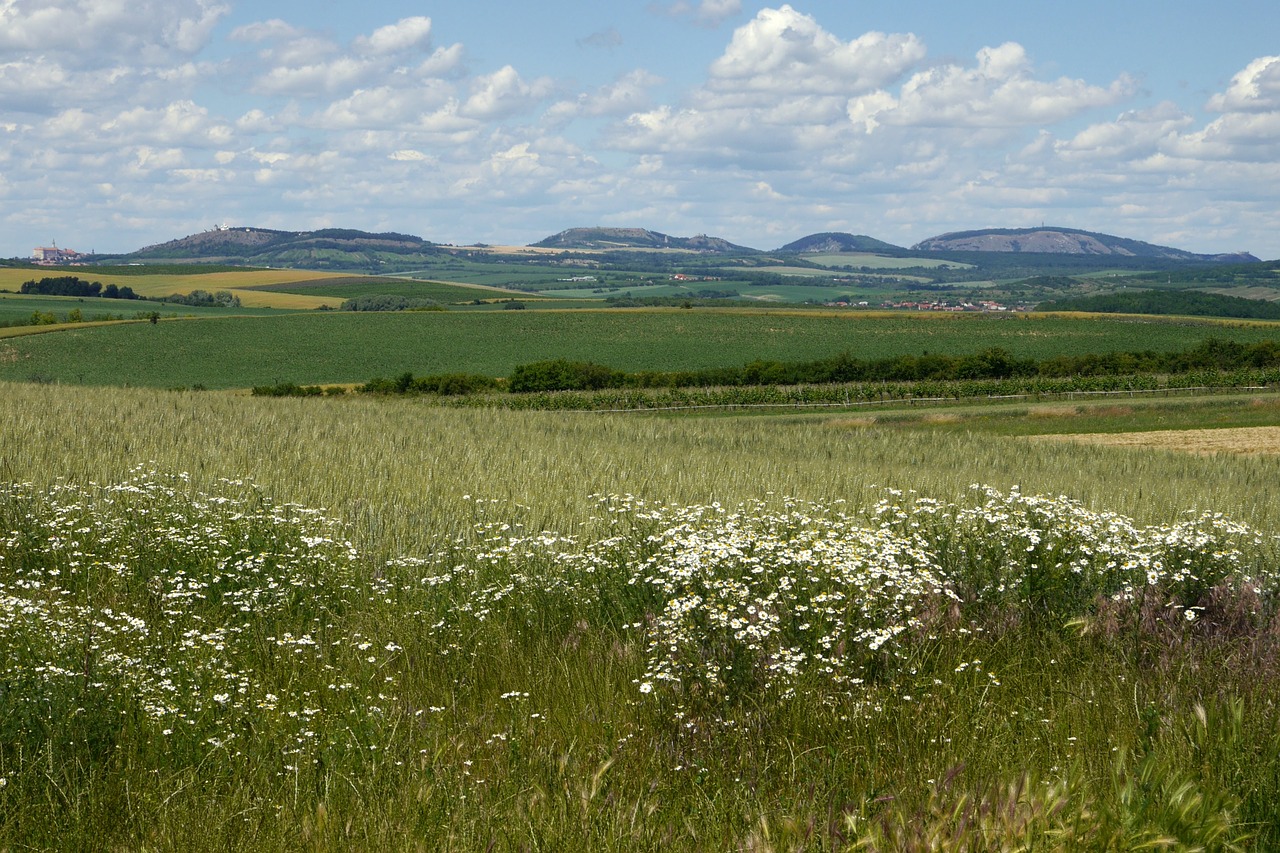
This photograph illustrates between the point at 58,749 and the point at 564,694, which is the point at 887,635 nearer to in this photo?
the point at 564,694

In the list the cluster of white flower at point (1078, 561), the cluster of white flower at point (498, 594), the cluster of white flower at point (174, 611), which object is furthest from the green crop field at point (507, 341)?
the cluster of white flower at point (1078, 561)

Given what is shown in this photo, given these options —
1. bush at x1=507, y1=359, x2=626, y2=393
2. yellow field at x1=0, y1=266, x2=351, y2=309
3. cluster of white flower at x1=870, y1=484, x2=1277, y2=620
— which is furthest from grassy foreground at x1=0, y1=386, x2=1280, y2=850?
yellow field at x1=0, y1=266, x2=351, y2=309

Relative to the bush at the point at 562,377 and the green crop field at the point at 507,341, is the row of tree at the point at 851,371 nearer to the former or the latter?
the bush at the point at 562,377

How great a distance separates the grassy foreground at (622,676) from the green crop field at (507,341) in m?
80.8

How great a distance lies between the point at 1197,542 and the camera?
23.0ft

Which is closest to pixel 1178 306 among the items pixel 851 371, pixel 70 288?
pixel 851 371

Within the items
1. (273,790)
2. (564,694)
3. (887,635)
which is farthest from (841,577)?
(273,790)

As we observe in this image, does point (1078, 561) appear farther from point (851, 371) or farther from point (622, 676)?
point (851, 371)

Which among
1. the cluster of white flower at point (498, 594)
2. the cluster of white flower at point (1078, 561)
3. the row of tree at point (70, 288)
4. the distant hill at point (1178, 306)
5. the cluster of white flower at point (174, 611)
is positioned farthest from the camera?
→ the distant hill at point (1178, 306)

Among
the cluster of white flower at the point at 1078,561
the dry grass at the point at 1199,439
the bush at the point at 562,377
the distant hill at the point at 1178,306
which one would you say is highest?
the distant hill at the point at 1178,306

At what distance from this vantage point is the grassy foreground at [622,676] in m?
3.90

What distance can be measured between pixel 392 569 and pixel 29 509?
3.86 metres

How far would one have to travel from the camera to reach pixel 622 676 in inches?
223

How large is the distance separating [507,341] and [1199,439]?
78.5 metres
